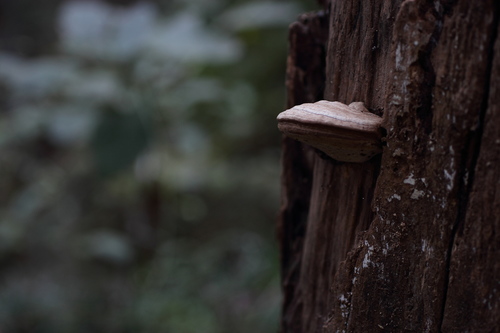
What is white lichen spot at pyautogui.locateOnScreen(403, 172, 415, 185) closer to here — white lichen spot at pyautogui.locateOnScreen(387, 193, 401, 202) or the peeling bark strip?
white lichen spot at pyautogui.locateOnScreen(387, 193, 401, 202)

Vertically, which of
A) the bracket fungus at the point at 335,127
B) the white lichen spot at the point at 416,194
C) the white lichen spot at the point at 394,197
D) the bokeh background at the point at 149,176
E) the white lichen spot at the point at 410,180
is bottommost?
the bokeh background at the point at 149,176

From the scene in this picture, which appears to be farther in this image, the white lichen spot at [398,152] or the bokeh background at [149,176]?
the bokeh background at [149,176]

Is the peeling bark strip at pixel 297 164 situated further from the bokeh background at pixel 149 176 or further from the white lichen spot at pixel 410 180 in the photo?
the bokeh background at pixel 149 176

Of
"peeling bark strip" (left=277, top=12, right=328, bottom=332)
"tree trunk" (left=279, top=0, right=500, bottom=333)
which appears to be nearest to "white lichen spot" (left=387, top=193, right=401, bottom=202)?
"tree trunk" (left=279, top=0, right=500, bottom=333)

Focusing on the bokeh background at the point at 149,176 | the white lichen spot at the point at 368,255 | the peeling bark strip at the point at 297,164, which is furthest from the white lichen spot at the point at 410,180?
the bokeh background at the point at 149,176

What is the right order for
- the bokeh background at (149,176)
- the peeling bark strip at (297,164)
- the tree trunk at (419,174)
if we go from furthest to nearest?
the bokeh background at (149,176)
the peeling bark strip at (297,164)
the tree trunk at (419,174)

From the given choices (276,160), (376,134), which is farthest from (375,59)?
(276,160)

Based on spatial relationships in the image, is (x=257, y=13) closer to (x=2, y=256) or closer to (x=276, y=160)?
(x=276, y=160)
